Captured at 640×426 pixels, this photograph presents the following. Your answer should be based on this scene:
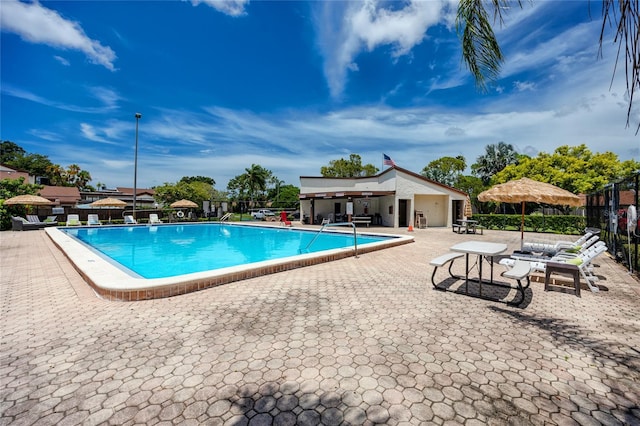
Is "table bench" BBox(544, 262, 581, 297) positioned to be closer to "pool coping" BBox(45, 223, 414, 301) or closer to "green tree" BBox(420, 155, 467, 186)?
"pool coping" BBox(45, 223, 414, 301)

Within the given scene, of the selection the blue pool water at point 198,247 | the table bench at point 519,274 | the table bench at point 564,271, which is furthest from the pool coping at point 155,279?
the table bench at point 564,271

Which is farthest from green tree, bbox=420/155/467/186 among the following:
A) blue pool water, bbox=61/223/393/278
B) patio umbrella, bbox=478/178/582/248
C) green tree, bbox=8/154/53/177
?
green tree, bbox=8/154/53/177

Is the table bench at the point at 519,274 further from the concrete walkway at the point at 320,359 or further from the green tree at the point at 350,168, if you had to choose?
the green tree at the point at 350,168

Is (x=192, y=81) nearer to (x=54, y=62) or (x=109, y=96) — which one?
(x=54, y=62)

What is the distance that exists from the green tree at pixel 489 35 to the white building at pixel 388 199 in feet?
57.7

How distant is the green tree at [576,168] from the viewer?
2703cm

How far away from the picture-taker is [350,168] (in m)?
45.3

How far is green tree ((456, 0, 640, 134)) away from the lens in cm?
181

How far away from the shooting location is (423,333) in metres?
3.35

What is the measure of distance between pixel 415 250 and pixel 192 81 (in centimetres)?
1759

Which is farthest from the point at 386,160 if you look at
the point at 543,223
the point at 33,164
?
the point at 33,164

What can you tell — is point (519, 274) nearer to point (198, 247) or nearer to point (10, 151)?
point (198, 247)

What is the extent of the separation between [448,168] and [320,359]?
46304 millimetres

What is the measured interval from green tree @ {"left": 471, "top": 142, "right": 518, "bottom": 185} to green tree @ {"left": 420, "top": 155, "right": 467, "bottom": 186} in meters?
2.22
